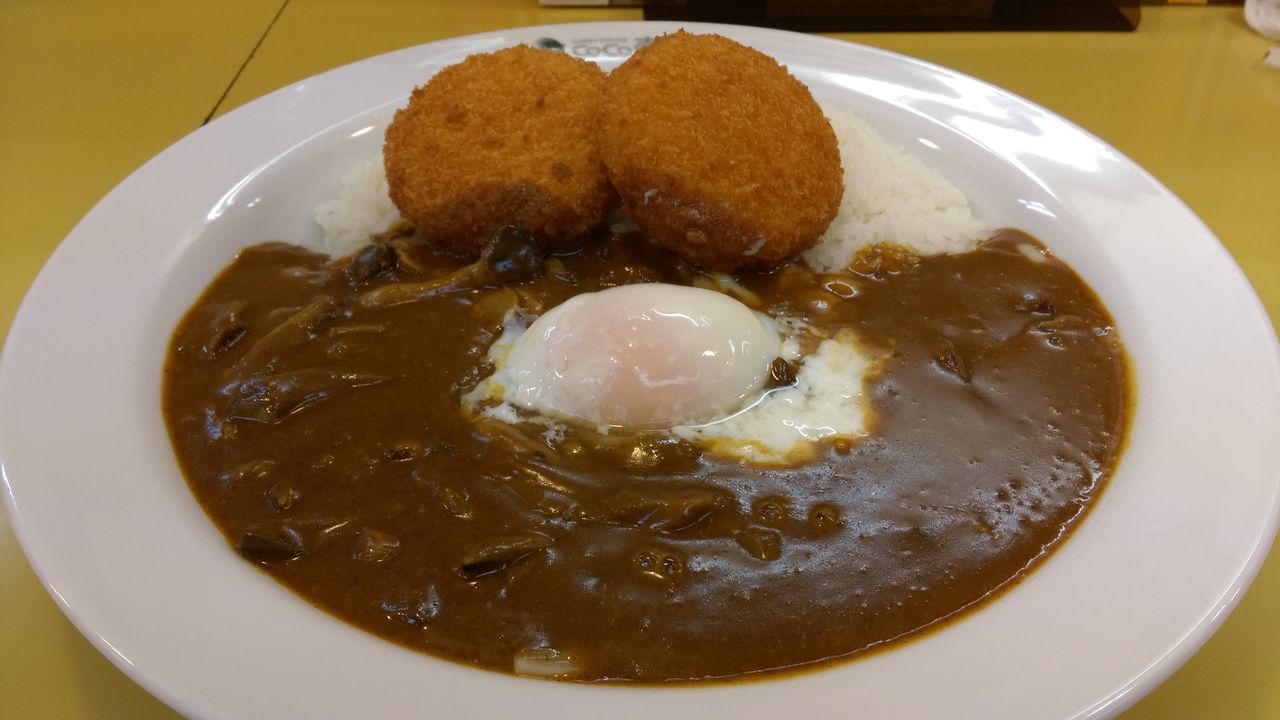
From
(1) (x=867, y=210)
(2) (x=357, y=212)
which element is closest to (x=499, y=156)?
(2) (x=357, y=212)

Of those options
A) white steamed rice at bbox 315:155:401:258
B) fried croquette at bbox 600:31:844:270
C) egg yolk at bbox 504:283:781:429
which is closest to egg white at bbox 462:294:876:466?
egg yolk at bbox 504:283:781:429

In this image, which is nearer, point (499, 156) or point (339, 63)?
point (499, 156)

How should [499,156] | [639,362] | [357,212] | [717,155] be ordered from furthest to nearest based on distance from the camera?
[357,212] → [499,156] → [717,155] → [639,362]

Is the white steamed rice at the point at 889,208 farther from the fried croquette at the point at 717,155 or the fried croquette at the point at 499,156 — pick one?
the fried croquette at the point at 499,156

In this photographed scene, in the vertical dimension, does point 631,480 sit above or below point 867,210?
below

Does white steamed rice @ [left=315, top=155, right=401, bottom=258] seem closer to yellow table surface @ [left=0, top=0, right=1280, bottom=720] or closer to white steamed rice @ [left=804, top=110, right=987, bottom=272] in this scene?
yellow table surface @ [left=0, top=0, right=1280, bottom=720]

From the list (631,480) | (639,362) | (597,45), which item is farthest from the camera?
(597,45)

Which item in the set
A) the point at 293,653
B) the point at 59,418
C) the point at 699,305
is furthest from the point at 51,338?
the point at 699,305

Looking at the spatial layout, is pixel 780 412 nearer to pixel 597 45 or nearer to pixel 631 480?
pixel 631 480
